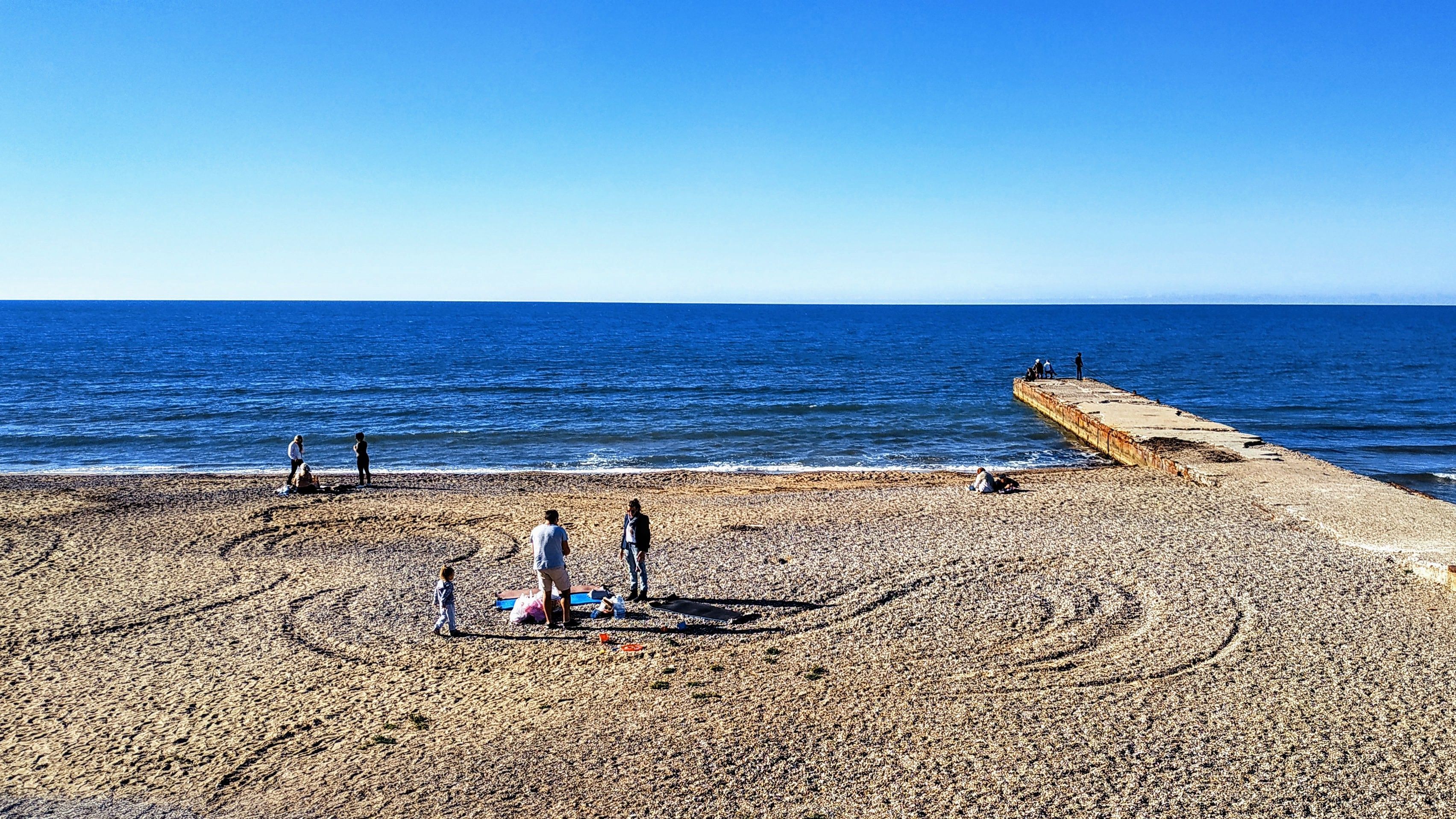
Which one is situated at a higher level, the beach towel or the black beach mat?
the beach towel

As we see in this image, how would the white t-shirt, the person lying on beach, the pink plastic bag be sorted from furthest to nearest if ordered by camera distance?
1. the person lying on beach
2. the pink plastic bag
3. the white t-shirt

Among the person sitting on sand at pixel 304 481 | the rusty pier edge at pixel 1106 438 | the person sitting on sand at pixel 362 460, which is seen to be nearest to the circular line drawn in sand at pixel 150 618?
the person sitting on sand at pixel 304 481

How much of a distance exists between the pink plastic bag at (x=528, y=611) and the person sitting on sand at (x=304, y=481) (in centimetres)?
1188

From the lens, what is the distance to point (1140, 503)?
63.3 ft

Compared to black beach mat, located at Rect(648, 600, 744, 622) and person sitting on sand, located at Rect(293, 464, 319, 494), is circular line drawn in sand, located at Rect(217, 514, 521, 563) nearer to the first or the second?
person sitting on sand, located at Rect(293, 464, 319, 494)

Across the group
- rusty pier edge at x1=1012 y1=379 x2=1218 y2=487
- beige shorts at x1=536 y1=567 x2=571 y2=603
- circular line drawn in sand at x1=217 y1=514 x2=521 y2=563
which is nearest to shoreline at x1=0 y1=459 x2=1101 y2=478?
rusty pier edge at x1=1012 y1=379 x2=1218 y2=487

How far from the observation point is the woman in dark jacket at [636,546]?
13031 millimetres

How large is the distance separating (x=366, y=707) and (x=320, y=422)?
96.1 ft

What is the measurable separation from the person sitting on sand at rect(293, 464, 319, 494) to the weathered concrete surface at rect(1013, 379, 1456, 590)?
68.2 ft

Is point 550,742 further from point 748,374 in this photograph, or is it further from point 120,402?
point 748,374

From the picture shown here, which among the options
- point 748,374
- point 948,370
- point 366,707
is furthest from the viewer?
point 948,370

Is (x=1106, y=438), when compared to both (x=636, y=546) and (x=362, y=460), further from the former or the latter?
(x=362, y=460)

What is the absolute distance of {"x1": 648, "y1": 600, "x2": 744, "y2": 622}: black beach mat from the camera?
489 inches

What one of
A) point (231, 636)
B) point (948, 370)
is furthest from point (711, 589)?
point (948, 370)
